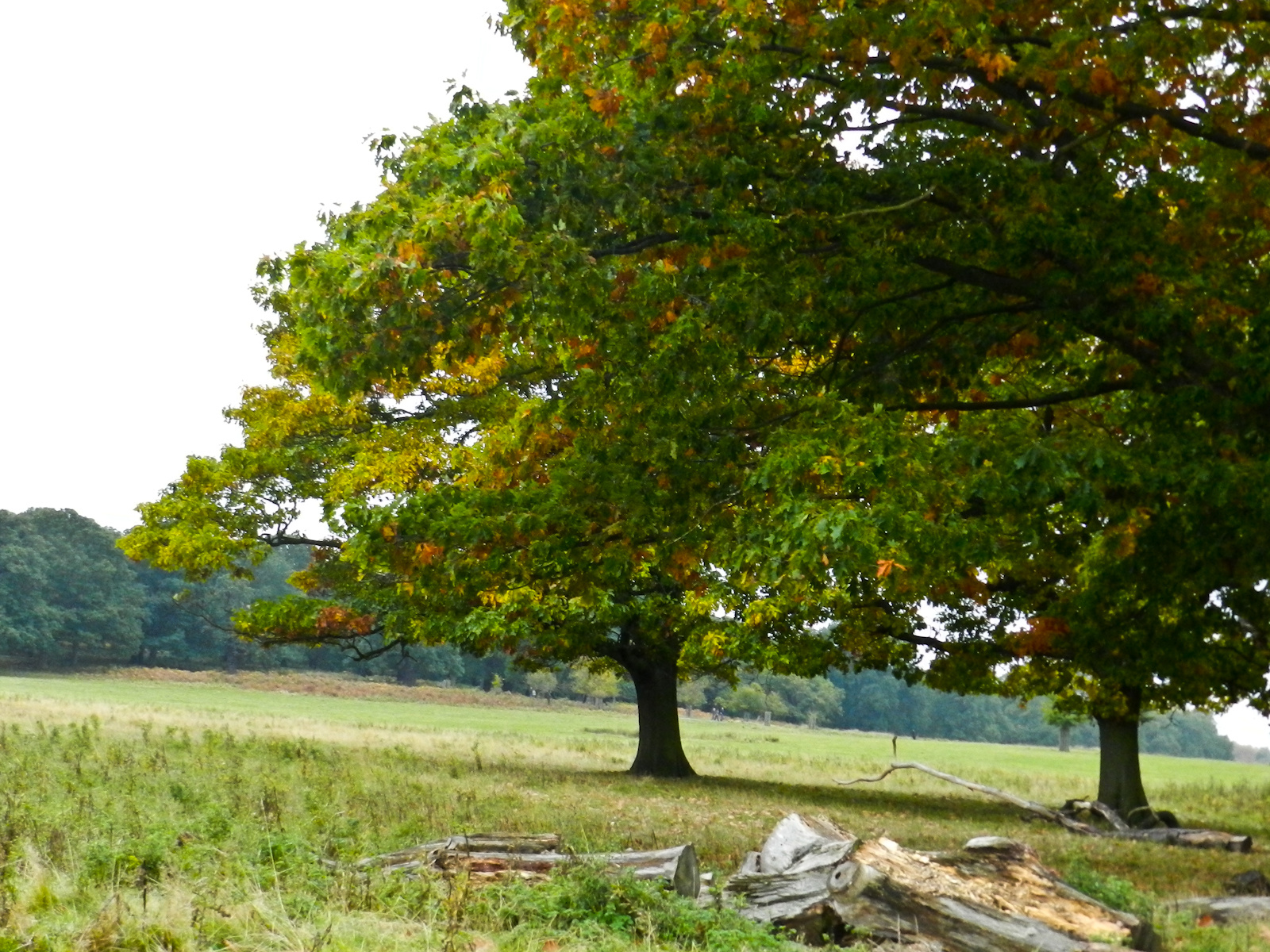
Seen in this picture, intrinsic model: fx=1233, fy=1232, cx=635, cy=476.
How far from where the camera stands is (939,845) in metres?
16.3

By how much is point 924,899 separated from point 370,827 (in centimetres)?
605

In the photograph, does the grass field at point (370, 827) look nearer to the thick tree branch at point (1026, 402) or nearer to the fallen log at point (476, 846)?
the fallen log at point (476, 846)

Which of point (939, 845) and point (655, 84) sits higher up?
point (655, 84)

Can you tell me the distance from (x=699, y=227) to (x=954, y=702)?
133182mm

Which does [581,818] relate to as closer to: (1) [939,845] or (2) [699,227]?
(1) [939,845]

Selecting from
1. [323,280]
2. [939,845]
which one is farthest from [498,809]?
[323,280]

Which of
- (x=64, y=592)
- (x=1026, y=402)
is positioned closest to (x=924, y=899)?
(x=1026, y=402)

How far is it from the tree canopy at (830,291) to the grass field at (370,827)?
3.11 m

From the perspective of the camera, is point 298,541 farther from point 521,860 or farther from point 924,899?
point 924,899

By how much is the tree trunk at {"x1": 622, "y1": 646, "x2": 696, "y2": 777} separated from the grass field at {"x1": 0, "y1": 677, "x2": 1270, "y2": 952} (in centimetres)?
115

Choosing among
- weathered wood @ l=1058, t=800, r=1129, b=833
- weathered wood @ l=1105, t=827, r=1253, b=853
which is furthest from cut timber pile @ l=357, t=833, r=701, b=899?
weathered wood @ l=1058, t=800, r=1129, b=833

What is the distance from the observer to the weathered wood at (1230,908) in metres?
11.4

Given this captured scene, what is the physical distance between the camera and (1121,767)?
85.0 feet

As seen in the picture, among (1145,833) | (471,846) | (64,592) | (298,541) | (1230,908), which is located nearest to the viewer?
(471,846)
